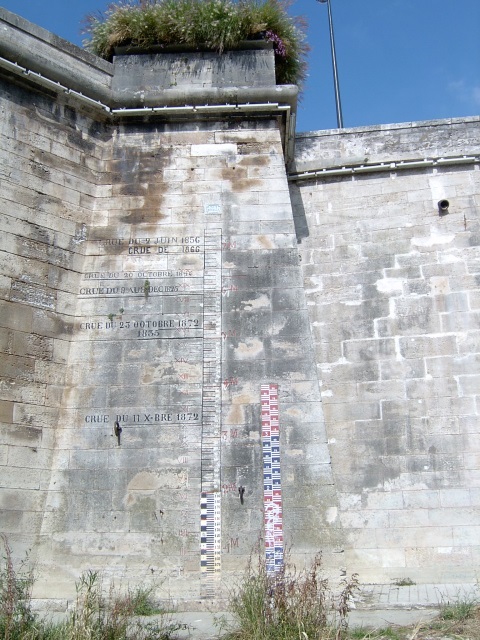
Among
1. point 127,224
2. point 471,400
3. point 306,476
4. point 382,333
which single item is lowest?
point 306,476

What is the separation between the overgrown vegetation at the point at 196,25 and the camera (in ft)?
31.1

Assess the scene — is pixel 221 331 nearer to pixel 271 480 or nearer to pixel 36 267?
pixel 271 480

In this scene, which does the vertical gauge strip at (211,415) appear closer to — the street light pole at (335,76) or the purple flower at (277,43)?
the purple flower at (277,43)

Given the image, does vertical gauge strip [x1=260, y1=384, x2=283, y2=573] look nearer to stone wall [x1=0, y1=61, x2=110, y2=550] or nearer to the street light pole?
stone wall [x1=0, y1=61, x2=110, y2=550]

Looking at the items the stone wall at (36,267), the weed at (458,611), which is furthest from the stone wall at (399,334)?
the stone wall at (36,267)

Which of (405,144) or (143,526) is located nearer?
(143,526)

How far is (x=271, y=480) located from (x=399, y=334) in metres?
2.74

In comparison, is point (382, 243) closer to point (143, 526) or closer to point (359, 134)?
point (359, 134)

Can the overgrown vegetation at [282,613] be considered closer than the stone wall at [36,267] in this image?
Yes

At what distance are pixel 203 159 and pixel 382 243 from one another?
2.58 m

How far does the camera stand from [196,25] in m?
9.48

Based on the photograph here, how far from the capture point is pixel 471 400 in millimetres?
8555

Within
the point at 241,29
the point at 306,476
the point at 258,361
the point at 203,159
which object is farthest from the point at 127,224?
the point at 306,476

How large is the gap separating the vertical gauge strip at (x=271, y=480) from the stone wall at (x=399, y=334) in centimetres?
139
